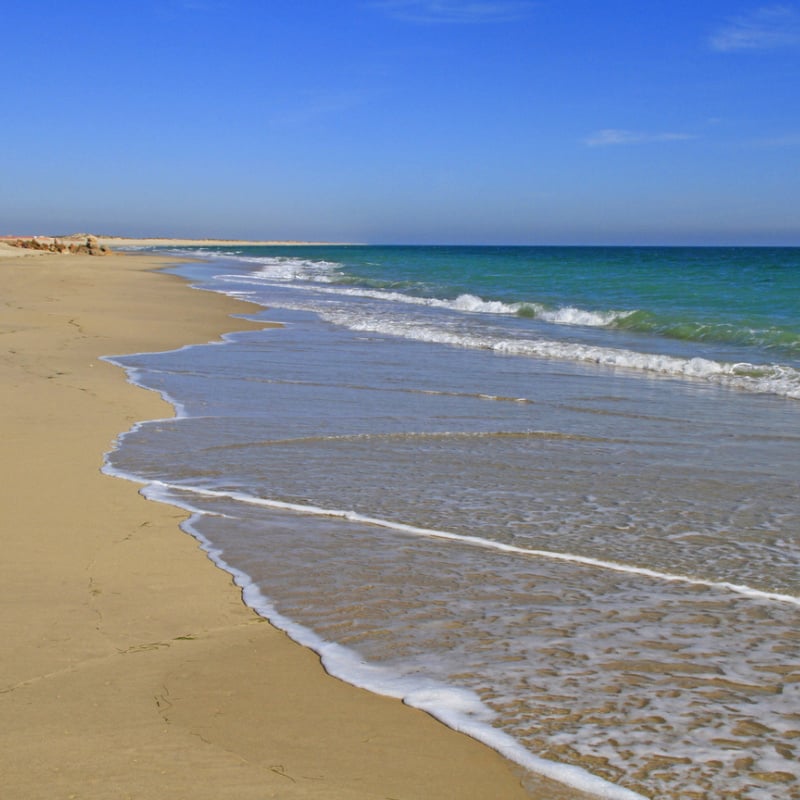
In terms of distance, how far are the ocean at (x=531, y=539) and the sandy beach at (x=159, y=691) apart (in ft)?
0.53

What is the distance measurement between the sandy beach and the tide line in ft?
1.52

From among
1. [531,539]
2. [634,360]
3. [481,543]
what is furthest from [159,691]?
[634,360]

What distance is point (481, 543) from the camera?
4.72 metres

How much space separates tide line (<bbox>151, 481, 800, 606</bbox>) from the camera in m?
4.12

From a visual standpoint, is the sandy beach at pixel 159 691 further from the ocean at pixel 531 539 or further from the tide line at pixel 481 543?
the tide line at pixel 481 543

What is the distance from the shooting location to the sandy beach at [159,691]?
2.52m

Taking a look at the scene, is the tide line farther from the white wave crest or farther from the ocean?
the white wave crest

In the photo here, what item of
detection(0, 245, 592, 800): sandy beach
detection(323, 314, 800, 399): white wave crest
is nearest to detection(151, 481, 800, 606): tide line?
detection(0, 245, 592, 800): sandy beach

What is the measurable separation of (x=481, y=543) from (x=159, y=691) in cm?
208

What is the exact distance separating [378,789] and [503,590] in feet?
5.40

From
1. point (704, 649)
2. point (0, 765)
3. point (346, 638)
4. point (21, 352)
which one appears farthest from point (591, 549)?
point (21, 352)

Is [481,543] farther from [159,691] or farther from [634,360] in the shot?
[634,360]

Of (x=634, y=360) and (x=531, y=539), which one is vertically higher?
(x=634, y=360)

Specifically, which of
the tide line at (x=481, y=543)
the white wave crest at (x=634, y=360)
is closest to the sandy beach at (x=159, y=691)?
the tide line at (x=481, y=543)
